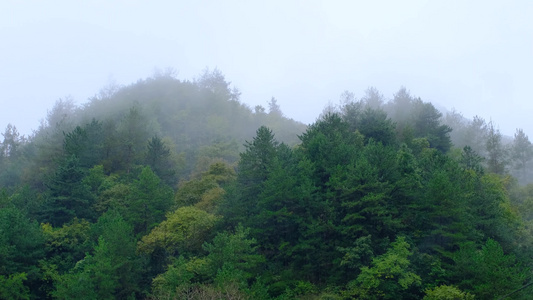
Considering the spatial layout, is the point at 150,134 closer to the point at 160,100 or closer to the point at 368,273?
the point at 160,100

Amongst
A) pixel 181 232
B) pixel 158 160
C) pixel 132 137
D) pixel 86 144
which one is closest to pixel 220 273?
pixel 181 232

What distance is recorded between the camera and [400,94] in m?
75.1

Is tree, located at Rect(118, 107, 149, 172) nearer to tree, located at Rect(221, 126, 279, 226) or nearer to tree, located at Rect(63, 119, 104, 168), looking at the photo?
tree, located at Rect(63, 119, 104, 168)

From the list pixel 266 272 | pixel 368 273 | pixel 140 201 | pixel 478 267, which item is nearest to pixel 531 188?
pixel 478 267

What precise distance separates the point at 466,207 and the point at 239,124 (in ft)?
172

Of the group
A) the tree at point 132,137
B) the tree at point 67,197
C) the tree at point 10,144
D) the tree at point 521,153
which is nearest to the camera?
the tree at point 67,197

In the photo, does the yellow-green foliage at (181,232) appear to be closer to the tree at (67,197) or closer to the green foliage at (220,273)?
the green foliage at (220,273)

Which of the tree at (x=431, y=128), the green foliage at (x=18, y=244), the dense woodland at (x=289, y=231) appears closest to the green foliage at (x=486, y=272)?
the dense woodland at (x=289, y=231)

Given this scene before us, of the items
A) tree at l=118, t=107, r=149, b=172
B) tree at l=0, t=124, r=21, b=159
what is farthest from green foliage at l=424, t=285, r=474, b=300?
tree at l=0, t=124, r=21, b=159

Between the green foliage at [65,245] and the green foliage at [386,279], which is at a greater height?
the green foliage at [65,245]

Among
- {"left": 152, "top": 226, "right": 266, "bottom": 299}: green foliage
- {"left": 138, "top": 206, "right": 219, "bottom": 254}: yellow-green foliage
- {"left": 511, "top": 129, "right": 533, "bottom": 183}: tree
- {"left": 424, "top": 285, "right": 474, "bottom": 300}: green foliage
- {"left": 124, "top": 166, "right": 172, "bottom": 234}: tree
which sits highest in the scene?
{"left": 511, "top": 129, "right": 533, "bottom": 183}: tree

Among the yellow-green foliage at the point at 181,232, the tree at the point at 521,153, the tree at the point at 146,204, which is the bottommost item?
the yellow-green foliage at the point at 181,232

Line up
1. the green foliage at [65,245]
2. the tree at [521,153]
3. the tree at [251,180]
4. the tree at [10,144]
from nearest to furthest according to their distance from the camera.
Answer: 1. the tree at [251,180]
2. the green foliage at [65,245]
3. the tree at [521,153]
4. the tree at [10,144]

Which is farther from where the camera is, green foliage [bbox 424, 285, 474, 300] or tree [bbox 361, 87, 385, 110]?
tree [bbox 361, 87, 385, 110]
